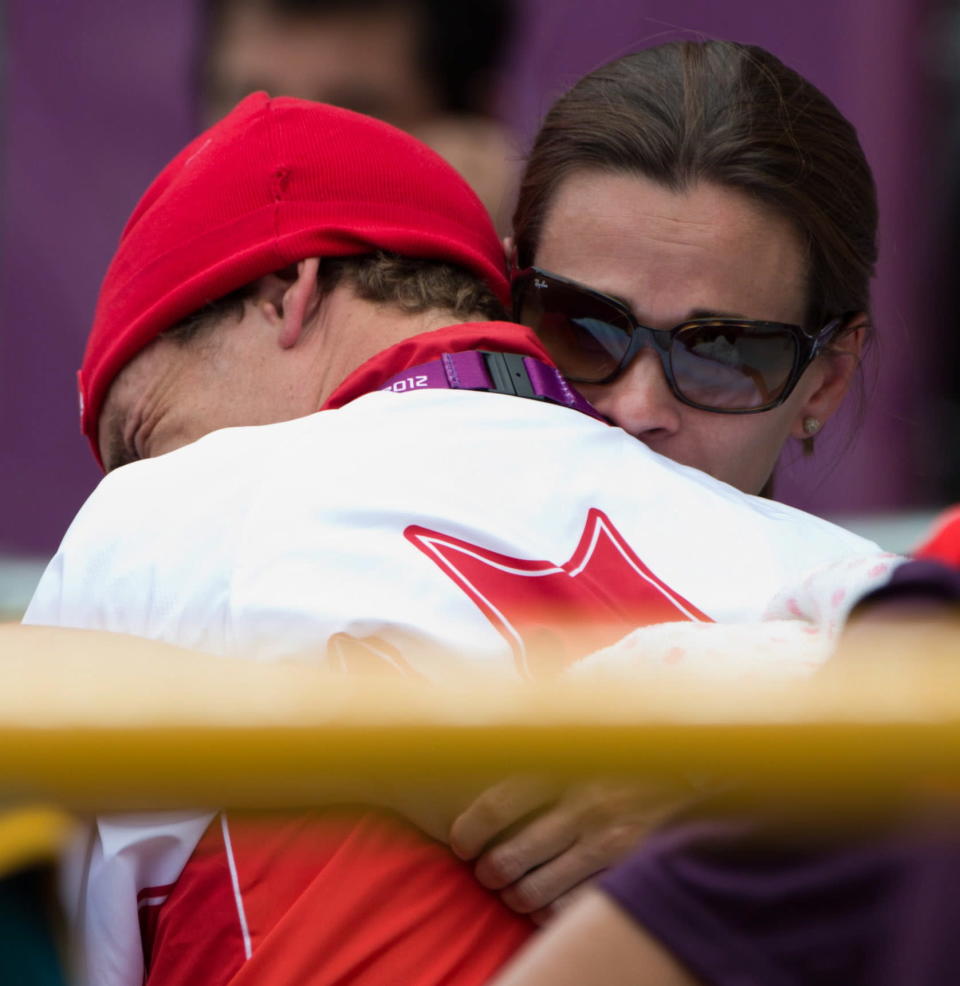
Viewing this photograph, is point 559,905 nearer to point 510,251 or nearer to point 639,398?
point 639,398

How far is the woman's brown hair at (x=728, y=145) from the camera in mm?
1881

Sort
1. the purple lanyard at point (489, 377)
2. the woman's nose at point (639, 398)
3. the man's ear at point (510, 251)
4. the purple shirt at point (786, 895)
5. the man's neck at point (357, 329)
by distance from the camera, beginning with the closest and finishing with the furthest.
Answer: the purple shirt at point (786, 895) → the purple lanyard at point (489, 377) → the man's neck at point (357, 329) → the woman's nose at point (639, 398) → the man's ear at point (510, 251)

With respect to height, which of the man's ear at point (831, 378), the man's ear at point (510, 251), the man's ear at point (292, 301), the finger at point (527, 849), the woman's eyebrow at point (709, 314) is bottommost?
the finger at point (527, 849)

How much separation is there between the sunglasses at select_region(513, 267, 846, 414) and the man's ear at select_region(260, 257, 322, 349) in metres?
0.27

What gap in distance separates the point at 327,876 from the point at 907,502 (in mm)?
2787

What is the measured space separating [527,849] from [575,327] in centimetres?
79

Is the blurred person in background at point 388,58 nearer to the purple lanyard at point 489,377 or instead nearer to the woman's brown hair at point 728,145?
the woman's brown hair at point 728,145

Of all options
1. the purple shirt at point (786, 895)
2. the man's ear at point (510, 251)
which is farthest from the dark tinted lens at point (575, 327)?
the purple shirt at point (786, 895)

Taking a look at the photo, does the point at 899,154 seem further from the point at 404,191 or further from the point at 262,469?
the point at 262,469

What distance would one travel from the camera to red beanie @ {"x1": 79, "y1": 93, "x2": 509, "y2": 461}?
179cm

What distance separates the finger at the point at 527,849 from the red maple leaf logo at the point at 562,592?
5.3 inches

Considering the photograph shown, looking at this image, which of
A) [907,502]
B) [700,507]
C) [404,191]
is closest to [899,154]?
[907,502]

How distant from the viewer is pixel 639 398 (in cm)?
183

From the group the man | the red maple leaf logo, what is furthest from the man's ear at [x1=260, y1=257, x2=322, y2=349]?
the red maple leaf logo
